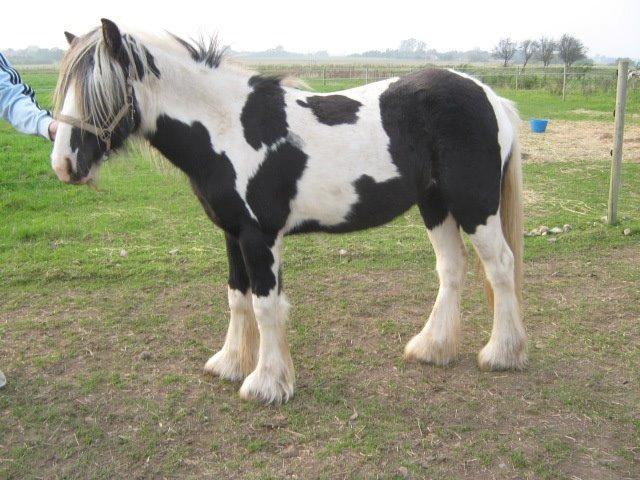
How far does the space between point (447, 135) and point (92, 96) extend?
6.65 ft

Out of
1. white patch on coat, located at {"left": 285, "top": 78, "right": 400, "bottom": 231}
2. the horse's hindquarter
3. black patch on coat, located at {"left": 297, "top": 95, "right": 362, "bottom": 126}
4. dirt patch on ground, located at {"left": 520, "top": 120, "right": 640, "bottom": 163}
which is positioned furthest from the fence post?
black patch on coat, located at {"left": 297, "top": 95, "right": 362, "bottom": 126}

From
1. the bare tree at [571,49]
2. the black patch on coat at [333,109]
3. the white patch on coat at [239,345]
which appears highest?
the bare tree at [571,49]

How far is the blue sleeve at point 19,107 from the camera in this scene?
3098 millimetres

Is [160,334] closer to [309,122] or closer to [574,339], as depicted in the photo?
[309,122]

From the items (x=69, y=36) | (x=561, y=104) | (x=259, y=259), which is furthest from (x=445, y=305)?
(x=561, y=104)

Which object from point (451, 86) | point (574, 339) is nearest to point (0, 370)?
point (451, 86)

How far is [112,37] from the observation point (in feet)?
9.04

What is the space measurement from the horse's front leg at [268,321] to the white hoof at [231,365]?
0.17 m

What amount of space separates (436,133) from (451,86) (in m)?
0.31

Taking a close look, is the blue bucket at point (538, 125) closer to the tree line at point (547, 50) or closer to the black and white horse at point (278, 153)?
the black and white horse at point (278, 153)

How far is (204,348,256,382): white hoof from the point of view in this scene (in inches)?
145

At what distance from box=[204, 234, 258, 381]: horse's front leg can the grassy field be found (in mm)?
111

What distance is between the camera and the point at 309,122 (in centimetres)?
326

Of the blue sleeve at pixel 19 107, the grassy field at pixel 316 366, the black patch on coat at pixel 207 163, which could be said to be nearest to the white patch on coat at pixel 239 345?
the grassy field at pixel 316 366
